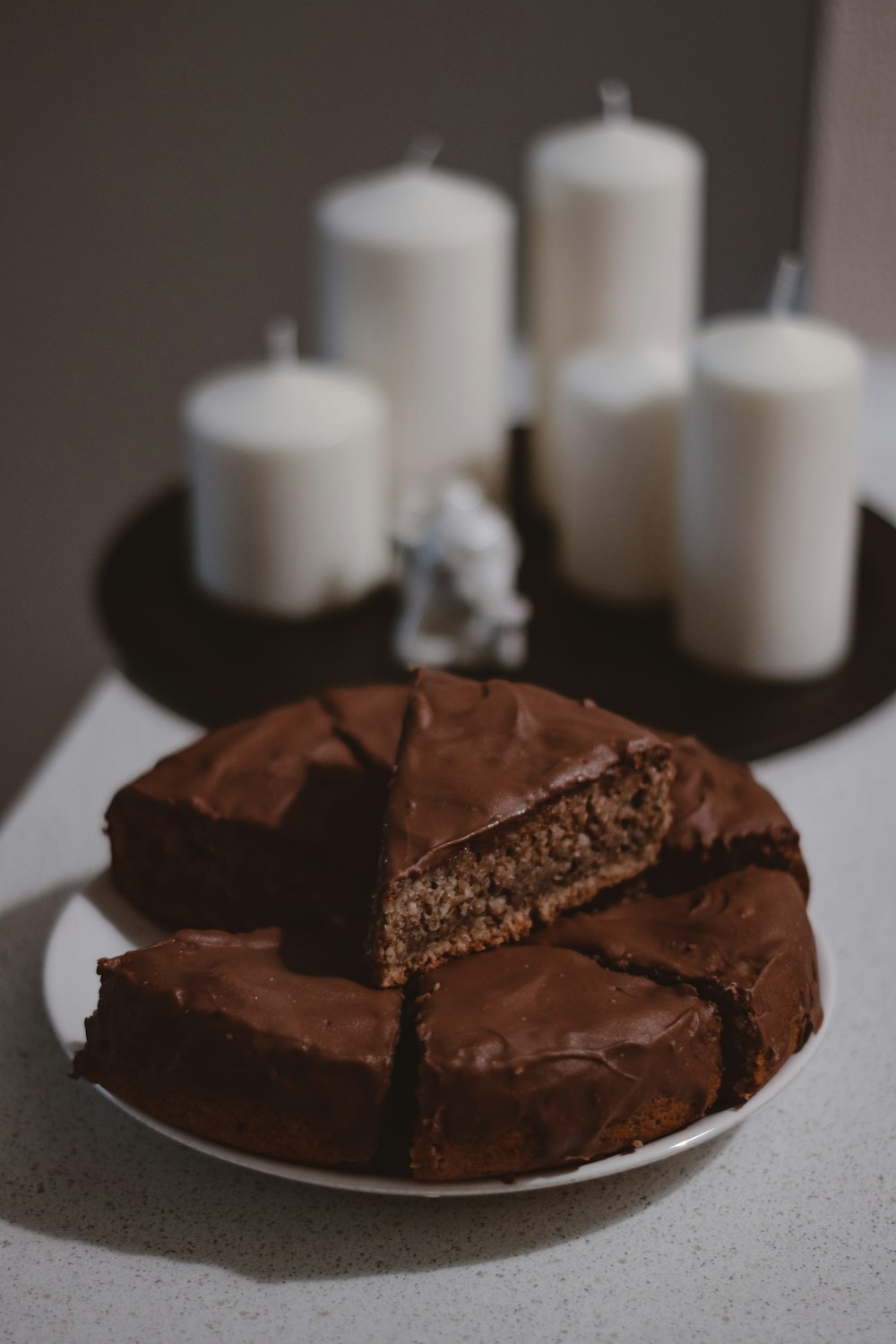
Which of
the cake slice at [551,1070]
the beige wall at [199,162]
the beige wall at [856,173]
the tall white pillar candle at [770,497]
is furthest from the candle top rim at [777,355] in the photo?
the beige wall at [199,162]

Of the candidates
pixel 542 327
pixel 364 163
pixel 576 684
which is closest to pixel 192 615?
pixel 576 684

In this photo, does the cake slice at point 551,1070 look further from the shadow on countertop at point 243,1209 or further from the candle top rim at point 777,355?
the candle top rim at point 777,355

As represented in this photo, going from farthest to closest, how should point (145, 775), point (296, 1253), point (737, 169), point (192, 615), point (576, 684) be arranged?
point (737, 169) → point (192, 615) → point (576, 684) → point (145, 775) → point (296, 1253)

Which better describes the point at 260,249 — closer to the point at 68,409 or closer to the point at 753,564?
the point at 68,409

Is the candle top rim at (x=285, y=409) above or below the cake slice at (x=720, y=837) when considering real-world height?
above

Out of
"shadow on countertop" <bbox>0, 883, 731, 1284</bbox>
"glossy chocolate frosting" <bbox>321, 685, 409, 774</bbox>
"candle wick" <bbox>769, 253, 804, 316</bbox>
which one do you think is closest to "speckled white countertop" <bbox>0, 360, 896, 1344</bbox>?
"shadow on countertop" <bbox>0, 883, 731, 1284</bbox>

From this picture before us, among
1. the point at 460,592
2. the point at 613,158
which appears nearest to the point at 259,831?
the point at 460,592
